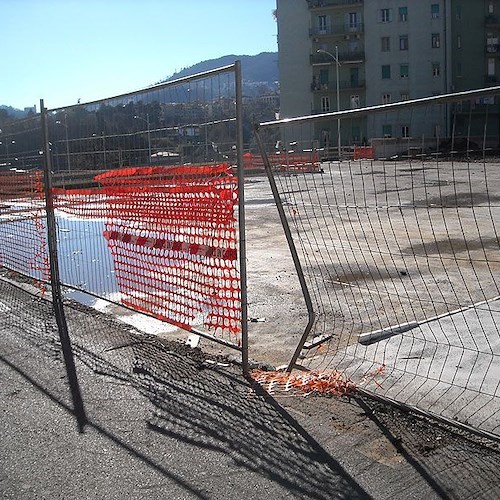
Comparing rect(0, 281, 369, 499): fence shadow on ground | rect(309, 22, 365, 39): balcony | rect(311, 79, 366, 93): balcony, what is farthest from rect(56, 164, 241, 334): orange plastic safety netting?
rect(309, 22, 365, 39): balcony

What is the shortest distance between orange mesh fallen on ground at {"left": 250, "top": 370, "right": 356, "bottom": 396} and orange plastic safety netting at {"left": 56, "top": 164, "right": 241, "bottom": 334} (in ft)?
1.94

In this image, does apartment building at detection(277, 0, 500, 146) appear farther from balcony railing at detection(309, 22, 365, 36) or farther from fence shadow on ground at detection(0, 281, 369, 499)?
fence shadow on ground at detection(0, 281, 369, 499)

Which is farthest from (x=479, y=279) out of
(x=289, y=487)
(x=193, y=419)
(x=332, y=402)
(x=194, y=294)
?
(x=289, y=487)

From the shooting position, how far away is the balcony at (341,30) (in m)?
77.4

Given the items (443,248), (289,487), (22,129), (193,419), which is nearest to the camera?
(289,487)

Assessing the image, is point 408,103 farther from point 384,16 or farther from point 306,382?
point 384,16

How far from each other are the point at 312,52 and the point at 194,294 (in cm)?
7554

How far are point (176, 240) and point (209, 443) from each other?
9.41 ft

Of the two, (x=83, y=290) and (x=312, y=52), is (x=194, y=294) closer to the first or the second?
(x=83, y=290)

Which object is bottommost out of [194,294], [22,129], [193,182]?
[194,294]

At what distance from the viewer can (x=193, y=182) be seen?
6711 millimetres

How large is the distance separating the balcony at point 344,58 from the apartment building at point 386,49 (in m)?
0.11

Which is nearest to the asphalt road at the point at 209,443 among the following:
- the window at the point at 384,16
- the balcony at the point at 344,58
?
the balcony at the point at 344,58

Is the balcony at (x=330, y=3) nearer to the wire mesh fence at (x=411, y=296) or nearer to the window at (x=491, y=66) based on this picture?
the window at (x=491, y=66)
